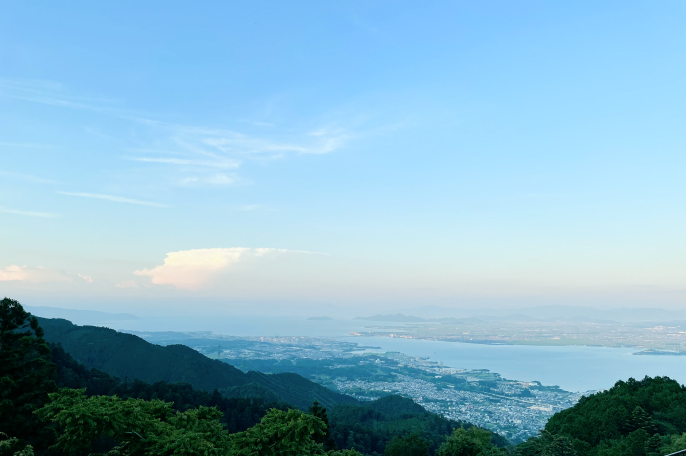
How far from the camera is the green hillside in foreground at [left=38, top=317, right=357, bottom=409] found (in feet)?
382

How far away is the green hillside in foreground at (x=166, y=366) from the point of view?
11638cm

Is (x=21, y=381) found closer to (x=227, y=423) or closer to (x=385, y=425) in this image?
(x=227, y=423)

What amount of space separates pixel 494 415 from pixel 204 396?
67434 millimetres

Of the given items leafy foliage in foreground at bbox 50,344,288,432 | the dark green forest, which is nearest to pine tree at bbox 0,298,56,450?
the dark green forest

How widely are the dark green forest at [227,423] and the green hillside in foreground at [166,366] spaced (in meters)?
31.7

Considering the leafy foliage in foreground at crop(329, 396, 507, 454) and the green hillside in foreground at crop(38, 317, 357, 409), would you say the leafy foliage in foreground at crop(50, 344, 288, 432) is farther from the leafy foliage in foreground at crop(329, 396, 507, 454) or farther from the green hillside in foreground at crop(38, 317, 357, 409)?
the green hillside in foreground at crop(38, 317, 357, 409)

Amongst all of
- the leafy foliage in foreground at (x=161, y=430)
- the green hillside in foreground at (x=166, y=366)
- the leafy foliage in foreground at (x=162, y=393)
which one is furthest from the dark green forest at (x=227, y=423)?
the green hillside in foreground at (x=166, y=366)

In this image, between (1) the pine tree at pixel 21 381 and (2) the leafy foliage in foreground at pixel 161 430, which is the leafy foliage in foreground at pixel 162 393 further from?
(2) the leafy foliage in foreground at pixel 161 430

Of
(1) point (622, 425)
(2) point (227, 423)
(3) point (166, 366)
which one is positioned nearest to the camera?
(1) point (622, 425)

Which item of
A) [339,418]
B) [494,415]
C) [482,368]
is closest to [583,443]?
[339,418]

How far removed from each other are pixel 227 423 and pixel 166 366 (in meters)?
85.5

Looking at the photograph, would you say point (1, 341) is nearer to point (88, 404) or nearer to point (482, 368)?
point (88, 404)

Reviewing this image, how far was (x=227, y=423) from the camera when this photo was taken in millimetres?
47062

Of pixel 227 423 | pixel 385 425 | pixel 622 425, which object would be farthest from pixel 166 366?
pixel 622 425
